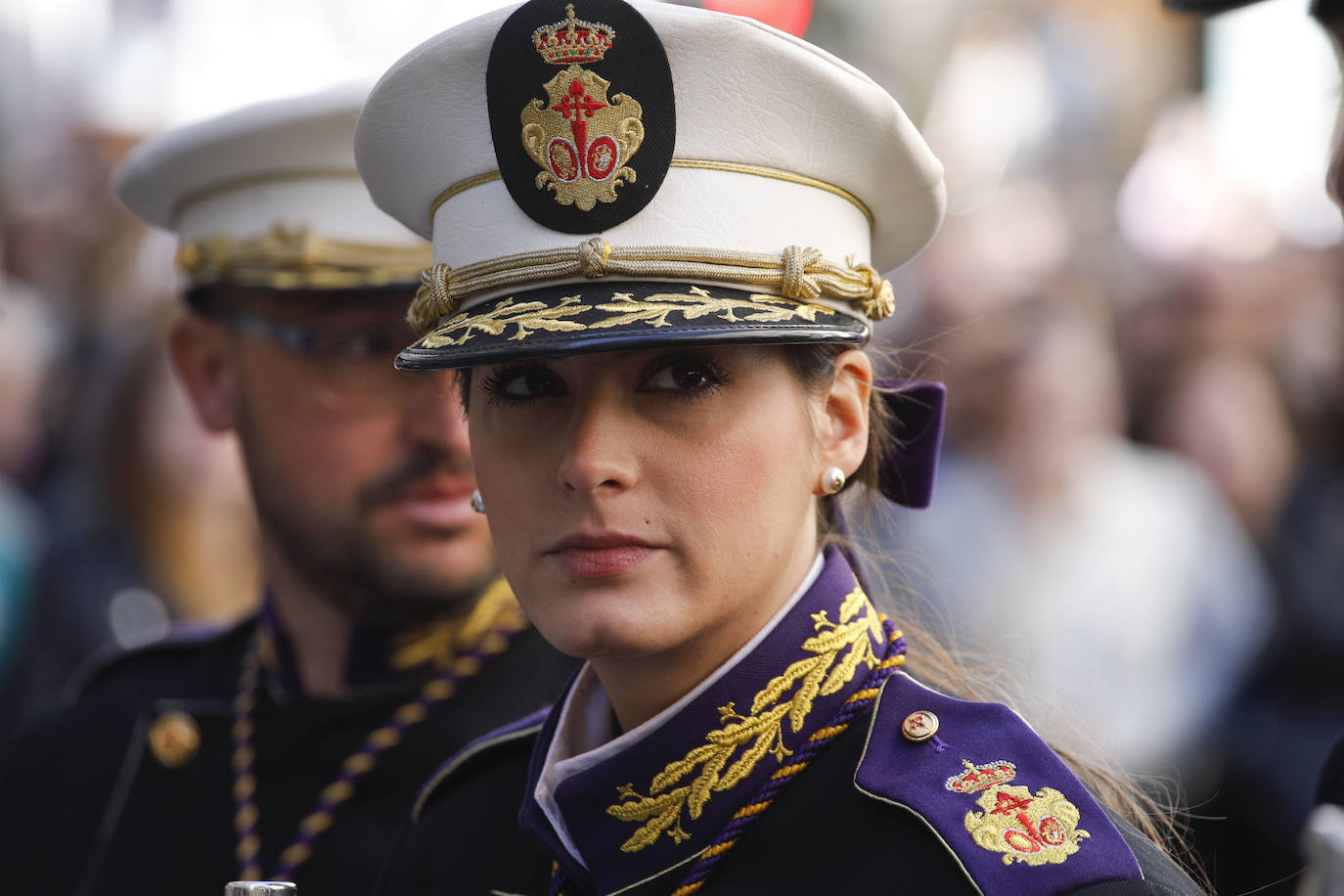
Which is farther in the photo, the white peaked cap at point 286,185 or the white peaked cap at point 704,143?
the white peaked cap at point 286,185

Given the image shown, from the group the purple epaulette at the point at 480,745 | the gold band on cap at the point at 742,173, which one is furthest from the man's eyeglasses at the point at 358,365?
the gold band on cap at the point at 742,173

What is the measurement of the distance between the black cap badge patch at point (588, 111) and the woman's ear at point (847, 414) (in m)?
0.43

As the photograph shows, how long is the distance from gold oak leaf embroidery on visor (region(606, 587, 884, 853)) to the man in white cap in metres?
1.09

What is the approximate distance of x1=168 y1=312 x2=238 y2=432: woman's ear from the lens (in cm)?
371

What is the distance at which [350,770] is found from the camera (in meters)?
3.41

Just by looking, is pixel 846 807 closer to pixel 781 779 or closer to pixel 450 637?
pixel 781 779

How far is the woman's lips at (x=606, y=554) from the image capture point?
2.15m

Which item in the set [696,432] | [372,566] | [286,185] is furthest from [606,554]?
[286,185]

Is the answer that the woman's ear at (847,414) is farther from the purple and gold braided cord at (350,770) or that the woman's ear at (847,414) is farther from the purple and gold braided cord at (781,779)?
the purple and gold braided cord at (350,770)

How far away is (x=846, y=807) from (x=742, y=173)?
0.95 metres


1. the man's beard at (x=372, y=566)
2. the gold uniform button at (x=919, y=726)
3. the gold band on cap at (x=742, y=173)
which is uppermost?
the gold band on cap at (x=742, y=173)

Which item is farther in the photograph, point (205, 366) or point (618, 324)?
point (205, 366)

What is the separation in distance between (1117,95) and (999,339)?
6.23m

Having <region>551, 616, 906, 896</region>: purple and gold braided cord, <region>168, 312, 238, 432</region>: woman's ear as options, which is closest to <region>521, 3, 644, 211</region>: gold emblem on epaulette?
<region>551, 616, 906, 896</region>: purple and gold braided cord
